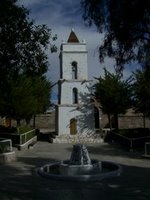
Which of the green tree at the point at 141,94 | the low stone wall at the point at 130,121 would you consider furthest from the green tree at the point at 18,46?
the low stone wall at the point at 130,121

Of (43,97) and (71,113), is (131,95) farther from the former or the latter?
(43,97)

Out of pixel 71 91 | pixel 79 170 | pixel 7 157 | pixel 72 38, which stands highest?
pixel 72 38

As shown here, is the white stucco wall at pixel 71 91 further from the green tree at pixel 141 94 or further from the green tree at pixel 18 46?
the green tree at pixel 18 46

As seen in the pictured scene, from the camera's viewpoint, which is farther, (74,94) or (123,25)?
(74,94)

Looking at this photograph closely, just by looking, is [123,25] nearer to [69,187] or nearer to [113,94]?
[69,187]

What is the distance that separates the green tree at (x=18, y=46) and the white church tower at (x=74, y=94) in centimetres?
2828

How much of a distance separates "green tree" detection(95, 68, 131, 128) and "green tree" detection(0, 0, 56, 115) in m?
27.7

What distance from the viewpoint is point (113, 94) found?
45906 millimetres

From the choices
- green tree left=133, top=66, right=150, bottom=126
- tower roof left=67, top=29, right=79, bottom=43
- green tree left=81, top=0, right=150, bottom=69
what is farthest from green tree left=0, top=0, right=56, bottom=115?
tower roof left=67, top=29, right=79, bottom=43

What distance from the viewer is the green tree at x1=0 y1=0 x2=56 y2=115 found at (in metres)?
16.3

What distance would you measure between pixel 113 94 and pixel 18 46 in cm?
2927

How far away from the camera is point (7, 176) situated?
62.4ft

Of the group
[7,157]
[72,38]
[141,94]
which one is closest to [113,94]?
[141,94]

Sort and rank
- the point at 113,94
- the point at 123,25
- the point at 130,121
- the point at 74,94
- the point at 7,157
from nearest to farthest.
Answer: the point at 123,25, the point at 7,157, the point at 113,94, the point at 74,94, the point at 130,121
